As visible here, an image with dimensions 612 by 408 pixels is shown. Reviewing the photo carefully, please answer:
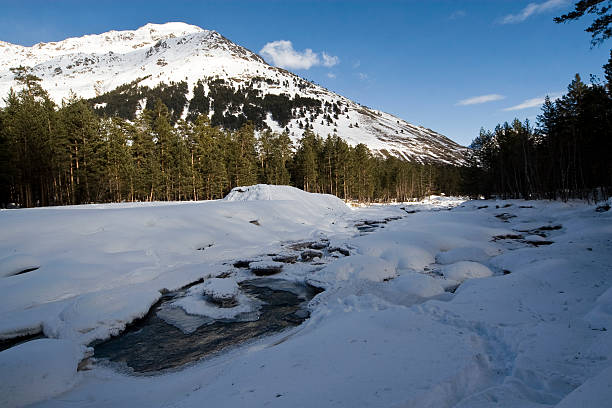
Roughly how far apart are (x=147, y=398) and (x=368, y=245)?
9.21 m

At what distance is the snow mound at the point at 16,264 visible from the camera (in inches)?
283

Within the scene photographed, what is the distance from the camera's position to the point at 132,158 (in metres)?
31.2

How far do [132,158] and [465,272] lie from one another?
34.8 metres

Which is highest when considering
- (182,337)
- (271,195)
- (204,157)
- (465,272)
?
(204,157)

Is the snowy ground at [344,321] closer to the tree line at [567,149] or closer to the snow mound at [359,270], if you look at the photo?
the snow mound at [359,270]

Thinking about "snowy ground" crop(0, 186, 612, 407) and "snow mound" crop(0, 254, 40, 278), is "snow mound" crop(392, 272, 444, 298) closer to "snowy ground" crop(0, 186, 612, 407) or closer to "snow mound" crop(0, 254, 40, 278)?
"snowy ground" crop(0, 186, 612, 407)

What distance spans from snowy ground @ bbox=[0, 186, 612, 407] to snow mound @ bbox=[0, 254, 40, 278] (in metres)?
0.06

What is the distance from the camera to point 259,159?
49.1 meters

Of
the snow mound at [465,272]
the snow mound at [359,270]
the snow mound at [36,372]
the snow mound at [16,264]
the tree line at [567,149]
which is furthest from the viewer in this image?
the tree line at [567,149]

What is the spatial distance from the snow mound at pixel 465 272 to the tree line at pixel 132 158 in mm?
32143

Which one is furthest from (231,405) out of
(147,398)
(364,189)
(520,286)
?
(364,189)

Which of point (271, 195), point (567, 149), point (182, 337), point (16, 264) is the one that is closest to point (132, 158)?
point (271, 195)

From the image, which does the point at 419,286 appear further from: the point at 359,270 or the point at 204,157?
the point at 204,157

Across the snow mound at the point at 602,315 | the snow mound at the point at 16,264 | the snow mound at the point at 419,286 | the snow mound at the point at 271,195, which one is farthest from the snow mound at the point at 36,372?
the snow mound at the point at 271,195
